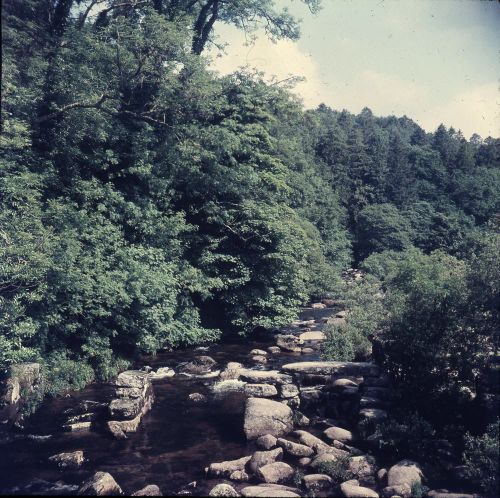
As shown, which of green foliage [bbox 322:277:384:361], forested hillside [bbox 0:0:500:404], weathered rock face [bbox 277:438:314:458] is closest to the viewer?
weathered rock face [bbox 277:438:314:458]

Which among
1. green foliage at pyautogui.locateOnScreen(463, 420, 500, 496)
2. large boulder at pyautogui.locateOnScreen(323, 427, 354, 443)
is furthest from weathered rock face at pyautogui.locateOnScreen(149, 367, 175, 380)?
green foliage at pyautogui.locateOnScreen(463, 420, 500, 496)

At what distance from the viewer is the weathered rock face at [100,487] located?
9570mm

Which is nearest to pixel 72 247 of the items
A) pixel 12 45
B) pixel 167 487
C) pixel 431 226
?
A: pixel 12 45

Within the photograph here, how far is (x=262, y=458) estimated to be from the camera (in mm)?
11102

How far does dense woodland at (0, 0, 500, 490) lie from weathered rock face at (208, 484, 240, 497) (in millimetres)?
5827

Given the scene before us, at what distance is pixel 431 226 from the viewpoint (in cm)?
6919

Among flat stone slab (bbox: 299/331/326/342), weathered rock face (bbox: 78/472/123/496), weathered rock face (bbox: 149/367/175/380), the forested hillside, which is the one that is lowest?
weathered rock face (bbox: 78/472/123/496)

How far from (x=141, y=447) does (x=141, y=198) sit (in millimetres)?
12207

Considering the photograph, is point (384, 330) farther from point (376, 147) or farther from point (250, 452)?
point (376, 147)

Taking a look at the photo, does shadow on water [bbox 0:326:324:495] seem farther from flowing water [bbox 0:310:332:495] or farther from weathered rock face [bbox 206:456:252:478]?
weathered rock face [bbox 206:456:252:478]

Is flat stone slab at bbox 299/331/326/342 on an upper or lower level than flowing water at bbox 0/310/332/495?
upper

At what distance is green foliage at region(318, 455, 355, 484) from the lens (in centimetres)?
1052

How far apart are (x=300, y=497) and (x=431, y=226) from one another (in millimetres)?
65557

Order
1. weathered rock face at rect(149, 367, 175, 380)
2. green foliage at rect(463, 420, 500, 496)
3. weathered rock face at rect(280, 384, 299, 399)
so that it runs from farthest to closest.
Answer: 1. weathered rock face at rect(149, 367, 175, 380)
2. weathered rock face at rect(280, 384, 299, 399)
3. green foliage at rect(463, 420, 500, 496)
